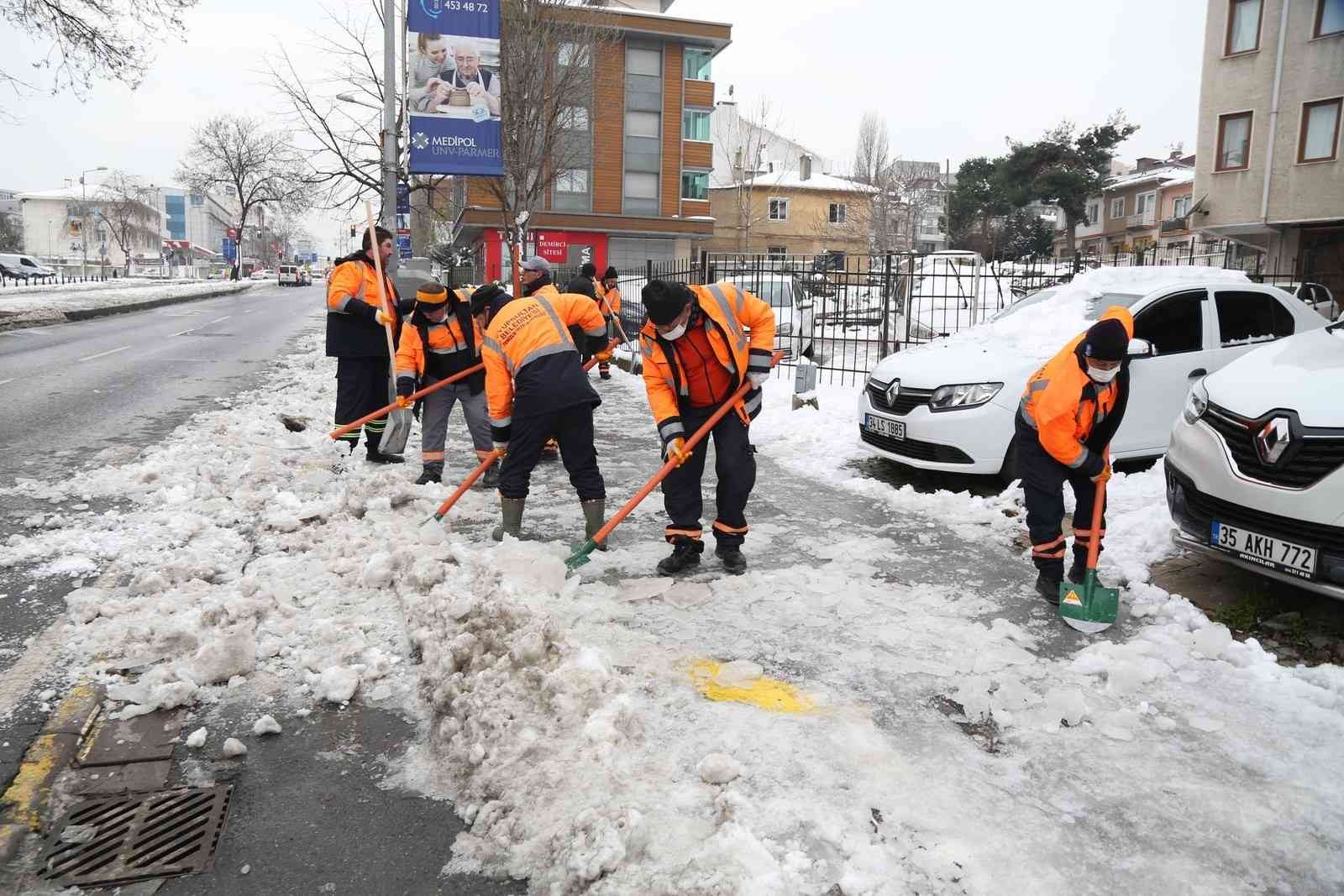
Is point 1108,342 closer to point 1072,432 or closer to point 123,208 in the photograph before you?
point 1072,432

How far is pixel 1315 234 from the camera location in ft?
74.7

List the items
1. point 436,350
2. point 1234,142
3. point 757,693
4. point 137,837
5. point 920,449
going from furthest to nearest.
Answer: point 1234,142
point 436,350
point 920,449
point 757,693
point 137,837

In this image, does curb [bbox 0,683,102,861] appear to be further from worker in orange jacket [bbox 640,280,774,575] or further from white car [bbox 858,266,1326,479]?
white car [bbox 858,266,1326,479]

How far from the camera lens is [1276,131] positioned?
2228 cm

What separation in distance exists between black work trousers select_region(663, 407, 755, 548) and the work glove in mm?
102

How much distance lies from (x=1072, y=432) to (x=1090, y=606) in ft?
2.72

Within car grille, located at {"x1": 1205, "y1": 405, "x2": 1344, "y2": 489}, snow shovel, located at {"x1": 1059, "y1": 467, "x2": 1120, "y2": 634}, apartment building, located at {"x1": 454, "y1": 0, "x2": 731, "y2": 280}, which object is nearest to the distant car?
apartment building, located at {"x1": 454, "y1": 0, "x2": 731, "y2": 280}

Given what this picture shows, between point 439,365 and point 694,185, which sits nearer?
point 439,365

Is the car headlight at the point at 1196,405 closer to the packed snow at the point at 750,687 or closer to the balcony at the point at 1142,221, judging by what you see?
the packed snow at the point at 750,687

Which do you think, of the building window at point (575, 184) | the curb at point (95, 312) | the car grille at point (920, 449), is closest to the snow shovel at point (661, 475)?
the car grille at point (920, 449)

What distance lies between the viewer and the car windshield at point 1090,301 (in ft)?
24.0

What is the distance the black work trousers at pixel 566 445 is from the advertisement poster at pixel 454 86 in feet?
34.6

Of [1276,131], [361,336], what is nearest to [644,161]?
[1276,131]

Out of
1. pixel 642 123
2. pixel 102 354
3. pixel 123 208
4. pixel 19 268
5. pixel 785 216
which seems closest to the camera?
pixel 102 354
